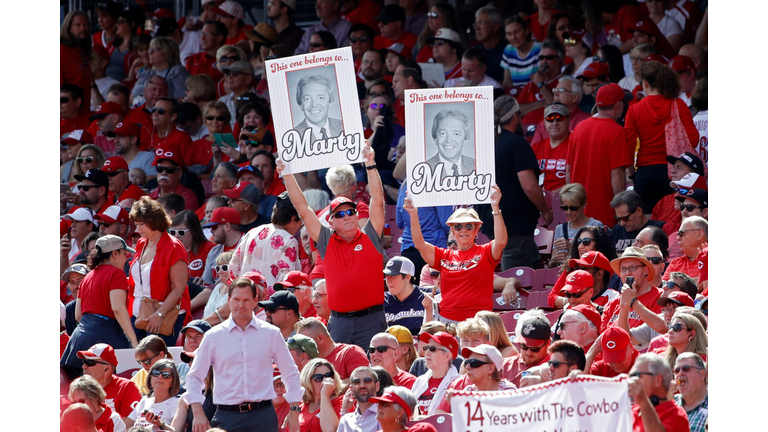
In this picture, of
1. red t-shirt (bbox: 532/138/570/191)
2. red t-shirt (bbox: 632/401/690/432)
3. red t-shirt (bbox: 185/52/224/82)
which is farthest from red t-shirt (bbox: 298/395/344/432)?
red t-shirt (bbox: 185/52/224/82)

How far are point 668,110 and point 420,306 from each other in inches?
119

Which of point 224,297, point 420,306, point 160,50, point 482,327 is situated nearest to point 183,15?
point 160,50

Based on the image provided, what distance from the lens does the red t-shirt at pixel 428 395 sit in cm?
762

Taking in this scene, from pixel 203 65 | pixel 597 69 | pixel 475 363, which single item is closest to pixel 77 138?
pixel 203 65

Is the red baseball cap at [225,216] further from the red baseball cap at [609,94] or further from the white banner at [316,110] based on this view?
the red baseball cap at [609,94]

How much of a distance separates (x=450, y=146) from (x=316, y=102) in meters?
1.05

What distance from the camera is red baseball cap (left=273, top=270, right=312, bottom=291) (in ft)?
30.5

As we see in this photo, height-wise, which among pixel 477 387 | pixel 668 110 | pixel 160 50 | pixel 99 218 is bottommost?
pixel 477 387

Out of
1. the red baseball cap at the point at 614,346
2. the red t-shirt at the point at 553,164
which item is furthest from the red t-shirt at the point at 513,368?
the red t-shirt at the point at 553,164

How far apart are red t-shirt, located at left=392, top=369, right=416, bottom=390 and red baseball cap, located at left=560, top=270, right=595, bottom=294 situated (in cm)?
123

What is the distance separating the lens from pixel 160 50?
1561cm

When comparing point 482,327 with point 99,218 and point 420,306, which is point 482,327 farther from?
point 99,218

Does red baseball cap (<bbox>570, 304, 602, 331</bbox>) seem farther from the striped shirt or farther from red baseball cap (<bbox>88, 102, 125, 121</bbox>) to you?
red baseball cap (<bbox>88, 102, 125, 121</bbox>)

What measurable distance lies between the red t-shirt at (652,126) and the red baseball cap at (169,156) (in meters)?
4.83
